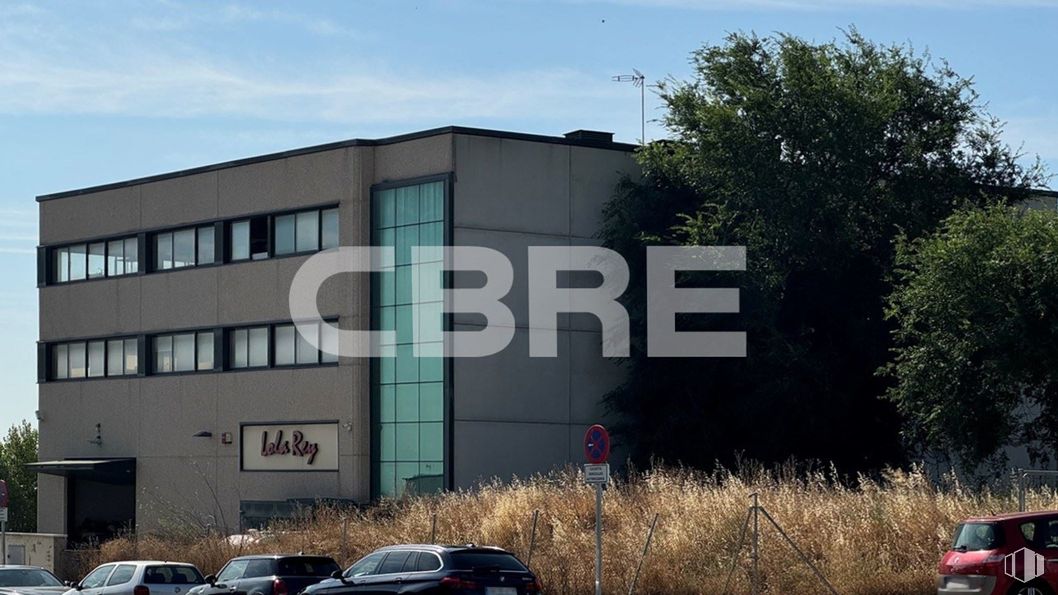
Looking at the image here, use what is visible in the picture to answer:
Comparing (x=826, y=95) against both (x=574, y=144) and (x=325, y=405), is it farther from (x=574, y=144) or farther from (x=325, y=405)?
(x=325, y=405)

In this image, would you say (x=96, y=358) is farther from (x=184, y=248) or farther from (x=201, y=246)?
(x=201, y=246)

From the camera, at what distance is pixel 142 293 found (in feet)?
168

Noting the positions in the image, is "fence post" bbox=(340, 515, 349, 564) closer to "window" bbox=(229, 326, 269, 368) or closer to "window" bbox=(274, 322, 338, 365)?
"window" bbox=(274, 322, 338, 365)

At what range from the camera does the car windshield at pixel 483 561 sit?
23750 mm

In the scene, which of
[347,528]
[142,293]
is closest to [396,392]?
[347,528]

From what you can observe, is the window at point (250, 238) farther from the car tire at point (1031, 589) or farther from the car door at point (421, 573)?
the car tire at point (1031, 589)

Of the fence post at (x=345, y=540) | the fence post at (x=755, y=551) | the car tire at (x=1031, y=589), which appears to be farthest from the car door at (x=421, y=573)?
the fence post at (x=345, y=540)

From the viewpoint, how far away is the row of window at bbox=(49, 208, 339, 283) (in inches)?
1797

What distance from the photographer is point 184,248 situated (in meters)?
49.8

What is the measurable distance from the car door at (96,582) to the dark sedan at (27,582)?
27.9 inches

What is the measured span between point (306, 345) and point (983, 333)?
19.8 meters

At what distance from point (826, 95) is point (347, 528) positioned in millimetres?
16770

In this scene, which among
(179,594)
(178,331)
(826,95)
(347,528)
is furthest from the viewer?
(178,331)

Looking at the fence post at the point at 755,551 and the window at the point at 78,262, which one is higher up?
the window at the point at 78,262
